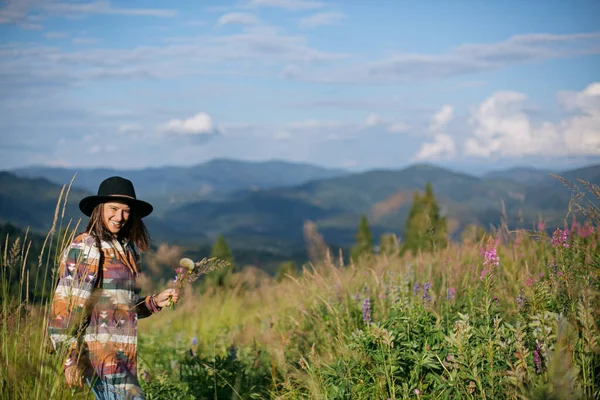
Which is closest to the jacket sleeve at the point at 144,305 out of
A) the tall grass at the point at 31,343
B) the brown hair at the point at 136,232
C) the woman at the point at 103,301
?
the woman at the point at 103,301

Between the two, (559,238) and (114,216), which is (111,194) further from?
(559,238)

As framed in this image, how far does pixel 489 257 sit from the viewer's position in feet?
10.5

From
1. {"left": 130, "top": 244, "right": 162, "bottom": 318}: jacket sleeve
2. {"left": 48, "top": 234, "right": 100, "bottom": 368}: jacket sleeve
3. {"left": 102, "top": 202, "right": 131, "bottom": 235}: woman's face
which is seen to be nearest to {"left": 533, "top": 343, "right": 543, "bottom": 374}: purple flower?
{"left": 130, "top": 244, "right": 162, "bottom": 318}: jacket sleeve

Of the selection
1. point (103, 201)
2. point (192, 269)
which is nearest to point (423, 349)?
point (192, 269)

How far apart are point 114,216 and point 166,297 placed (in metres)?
0.59

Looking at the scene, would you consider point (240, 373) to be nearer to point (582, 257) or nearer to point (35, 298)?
point (35, 298)

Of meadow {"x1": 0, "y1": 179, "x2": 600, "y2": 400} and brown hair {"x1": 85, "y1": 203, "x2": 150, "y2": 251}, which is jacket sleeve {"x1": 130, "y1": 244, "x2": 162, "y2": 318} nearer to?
brown hair {"x1": 85, "y1": 203, "x2": 150, "y2": 251}

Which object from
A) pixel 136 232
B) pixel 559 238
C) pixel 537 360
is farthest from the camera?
pixel 136 232

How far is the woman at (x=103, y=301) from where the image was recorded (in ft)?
9.64

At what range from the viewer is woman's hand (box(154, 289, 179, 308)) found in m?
3.15

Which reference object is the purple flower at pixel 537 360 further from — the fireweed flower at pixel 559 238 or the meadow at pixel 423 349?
the fireweed flower at pixel 559 238

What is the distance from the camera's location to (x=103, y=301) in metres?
3.14

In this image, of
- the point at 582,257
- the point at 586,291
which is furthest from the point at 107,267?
the point at 582,257

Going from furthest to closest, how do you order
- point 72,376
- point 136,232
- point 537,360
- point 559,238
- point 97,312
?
point 136,232, point 559,238, point 97,312, point 72,376, point 537,360
